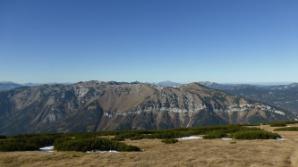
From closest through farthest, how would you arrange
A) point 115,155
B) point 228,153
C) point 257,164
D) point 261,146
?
point 257,164
point 115,155
point 228,153
point 261,146

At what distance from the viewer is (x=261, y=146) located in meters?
28.4

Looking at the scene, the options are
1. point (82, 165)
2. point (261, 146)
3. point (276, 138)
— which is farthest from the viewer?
point (276, 138)

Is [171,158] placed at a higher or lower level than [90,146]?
lower

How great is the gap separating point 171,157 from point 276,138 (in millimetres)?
16471

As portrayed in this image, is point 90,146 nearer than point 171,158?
No

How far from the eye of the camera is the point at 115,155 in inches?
875

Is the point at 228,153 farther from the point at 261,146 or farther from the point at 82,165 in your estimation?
the point at 82,165

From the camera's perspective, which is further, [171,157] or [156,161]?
[171,157]

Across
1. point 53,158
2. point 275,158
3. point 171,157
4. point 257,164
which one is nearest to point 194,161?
point 171,157

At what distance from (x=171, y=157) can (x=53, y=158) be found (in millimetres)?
7021

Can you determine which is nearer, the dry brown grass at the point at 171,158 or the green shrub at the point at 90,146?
the dry brown grass at the point at 171,158

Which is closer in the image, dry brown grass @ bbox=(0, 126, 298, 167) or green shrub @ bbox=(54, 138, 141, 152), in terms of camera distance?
dry brown grass @ bbox=(0, 126, 298, 167)

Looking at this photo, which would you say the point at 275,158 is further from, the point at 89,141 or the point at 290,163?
the point at 89,141

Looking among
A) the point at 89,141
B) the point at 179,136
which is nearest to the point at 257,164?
the point at 89,141
